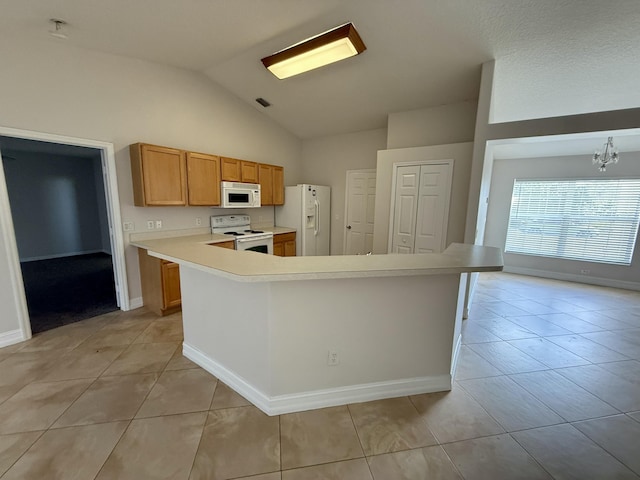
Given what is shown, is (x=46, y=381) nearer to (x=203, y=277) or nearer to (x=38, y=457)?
(x=38, y=457)

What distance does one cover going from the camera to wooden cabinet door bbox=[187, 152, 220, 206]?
3.68 metres

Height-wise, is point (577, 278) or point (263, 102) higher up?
point (263, 102)

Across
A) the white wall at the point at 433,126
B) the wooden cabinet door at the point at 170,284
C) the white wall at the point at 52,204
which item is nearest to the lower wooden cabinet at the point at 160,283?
the wooden cabinet door at the point at 170,284

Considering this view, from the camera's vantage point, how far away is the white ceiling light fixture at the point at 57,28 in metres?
2.38

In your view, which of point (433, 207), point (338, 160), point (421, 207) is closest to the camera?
point (433, 207)

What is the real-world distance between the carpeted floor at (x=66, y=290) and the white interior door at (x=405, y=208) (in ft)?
13.9

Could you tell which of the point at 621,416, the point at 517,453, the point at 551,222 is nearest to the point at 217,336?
the point at 517,453

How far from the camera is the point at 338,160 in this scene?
5.48 meters

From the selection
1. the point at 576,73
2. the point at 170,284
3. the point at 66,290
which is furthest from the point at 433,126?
the point at 66,290

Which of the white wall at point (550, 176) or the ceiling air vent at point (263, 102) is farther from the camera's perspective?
the white wall at point (550, 176)

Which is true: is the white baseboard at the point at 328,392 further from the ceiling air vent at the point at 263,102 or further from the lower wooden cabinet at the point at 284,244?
the ceiling air vent at the point at 263,102

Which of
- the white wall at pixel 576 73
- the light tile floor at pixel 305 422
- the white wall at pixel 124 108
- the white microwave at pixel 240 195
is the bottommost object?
the light tile floor at pixel 305 422

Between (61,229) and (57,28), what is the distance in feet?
19.0

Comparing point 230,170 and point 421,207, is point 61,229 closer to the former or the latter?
point 230,170
